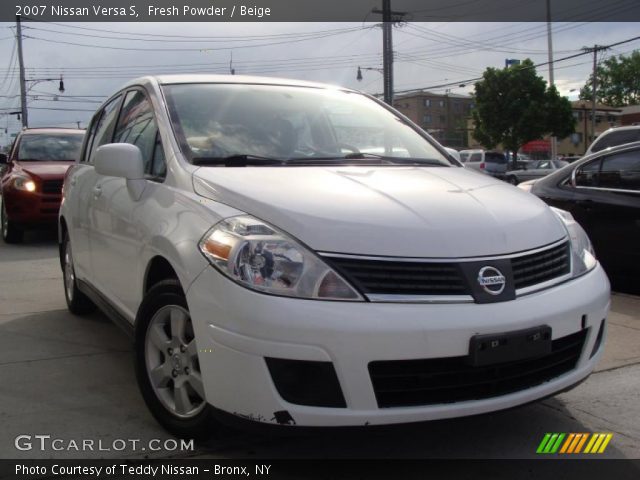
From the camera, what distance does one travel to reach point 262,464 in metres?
2.61

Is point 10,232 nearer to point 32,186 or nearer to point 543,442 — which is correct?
point 32,186

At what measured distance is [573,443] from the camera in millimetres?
2852

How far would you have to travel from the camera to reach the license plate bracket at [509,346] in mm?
2262

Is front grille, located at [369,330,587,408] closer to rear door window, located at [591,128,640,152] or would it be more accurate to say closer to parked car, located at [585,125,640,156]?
parked car, located at [585,125,640,156]

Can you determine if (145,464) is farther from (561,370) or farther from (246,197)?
(561,370)

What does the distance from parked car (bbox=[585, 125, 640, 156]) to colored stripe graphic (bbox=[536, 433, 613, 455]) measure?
7.46m

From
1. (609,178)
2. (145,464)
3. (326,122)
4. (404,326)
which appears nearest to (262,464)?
(145,464)

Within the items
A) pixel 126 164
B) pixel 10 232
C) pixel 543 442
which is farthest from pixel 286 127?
pixel 10 232

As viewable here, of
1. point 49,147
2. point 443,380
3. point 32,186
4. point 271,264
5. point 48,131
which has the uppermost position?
point 48,131

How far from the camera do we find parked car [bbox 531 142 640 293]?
5.62 metres

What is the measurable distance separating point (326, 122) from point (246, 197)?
4.50ft

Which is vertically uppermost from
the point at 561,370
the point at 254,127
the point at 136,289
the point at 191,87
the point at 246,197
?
the point at 191,87

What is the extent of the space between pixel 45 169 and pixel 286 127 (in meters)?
6.95

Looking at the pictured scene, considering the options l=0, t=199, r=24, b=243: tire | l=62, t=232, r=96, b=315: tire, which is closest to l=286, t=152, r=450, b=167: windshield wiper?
l=62, t=232, r=96, b=315: tire
